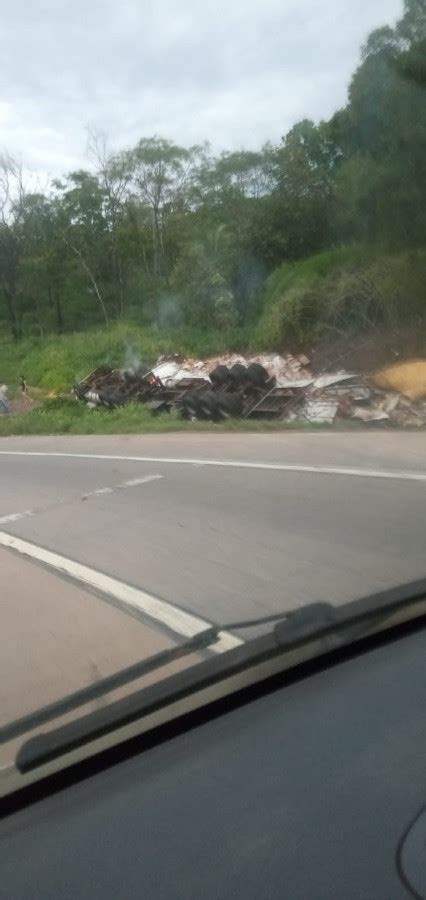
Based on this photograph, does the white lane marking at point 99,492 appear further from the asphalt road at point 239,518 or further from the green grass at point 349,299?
the green grass at point 349,299

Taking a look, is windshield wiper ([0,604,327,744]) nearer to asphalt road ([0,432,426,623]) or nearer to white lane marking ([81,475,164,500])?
asphalt road ([0,432,426,623])

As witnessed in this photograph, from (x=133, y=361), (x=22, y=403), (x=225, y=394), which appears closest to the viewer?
(x=225, y=394)

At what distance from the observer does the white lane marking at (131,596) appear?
580cm

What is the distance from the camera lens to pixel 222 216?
1441 inches

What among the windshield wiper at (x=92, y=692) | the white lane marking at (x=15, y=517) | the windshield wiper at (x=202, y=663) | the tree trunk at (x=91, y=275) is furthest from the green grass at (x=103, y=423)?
the tree trunk at (x=91, y=275)

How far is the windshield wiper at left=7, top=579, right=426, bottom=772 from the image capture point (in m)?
2.80

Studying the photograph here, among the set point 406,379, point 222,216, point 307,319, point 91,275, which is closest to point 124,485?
point 406,379

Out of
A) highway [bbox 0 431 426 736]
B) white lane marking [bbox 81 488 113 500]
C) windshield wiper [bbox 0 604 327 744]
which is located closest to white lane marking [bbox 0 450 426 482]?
highway [bbox 0 431 426 736]

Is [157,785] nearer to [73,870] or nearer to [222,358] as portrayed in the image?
[73,870]

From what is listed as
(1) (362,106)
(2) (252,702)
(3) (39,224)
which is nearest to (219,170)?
(3) (39,224)

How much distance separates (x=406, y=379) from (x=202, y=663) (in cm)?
1580

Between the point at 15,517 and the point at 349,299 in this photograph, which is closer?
the point at 15,517

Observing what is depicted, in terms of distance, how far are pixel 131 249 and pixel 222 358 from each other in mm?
18455

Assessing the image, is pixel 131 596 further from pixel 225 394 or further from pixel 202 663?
pixel 225 394
